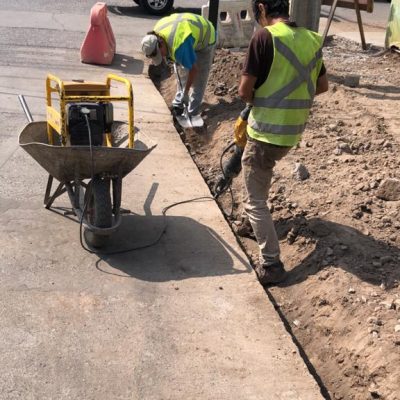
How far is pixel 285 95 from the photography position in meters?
4.53

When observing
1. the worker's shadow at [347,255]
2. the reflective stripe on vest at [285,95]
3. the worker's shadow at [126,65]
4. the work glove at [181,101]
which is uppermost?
the reflective stripe on vest at [285,95]

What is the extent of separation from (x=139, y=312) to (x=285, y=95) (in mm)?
1795

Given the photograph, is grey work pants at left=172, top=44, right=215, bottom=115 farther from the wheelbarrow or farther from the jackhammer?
the wheelbarrow

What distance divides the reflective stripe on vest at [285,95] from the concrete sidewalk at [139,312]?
44.3 inches

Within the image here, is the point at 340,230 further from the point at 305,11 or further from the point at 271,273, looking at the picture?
the point at 305,11

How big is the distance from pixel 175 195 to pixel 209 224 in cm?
68

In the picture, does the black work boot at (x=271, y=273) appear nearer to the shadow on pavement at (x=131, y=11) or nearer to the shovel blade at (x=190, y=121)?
the shovel blade at (x=190, y=121)

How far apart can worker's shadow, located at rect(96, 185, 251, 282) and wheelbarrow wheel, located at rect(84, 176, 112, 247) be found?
0.19 meters

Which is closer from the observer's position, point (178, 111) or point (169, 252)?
point (169, 252)

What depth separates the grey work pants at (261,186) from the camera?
4.74 metres

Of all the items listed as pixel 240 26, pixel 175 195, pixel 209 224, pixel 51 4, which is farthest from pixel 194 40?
pixel 51 4

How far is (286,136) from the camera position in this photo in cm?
464

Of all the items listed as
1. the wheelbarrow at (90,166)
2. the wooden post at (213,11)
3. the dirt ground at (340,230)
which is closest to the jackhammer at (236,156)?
the dirt ground at (340,230)

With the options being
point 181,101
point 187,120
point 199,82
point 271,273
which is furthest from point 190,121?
point 271,273
